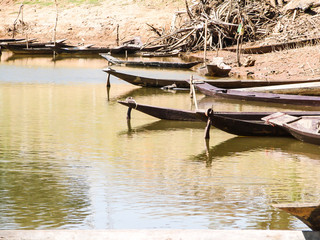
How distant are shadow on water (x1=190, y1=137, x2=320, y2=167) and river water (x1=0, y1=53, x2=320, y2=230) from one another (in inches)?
0.7

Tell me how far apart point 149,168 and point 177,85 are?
26.0 ft

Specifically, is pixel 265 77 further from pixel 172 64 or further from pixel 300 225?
pixel 300 225

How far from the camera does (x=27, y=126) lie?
414 inches

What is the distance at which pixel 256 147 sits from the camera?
932 centimetres

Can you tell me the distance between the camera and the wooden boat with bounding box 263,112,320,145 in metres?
8.50

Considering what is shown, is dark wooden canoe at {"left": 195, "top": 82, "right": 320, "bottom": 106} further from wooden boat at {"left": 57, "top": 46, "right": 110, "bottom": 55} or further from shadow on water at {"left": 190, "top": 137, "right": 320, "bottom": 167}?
wooden boat at {"left": 57, "top": 46, "right": 110, "bottom": 55}

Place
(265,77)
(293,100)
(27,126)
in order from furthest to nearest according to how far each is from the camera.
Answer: (265,77), (293,100), (27,126)

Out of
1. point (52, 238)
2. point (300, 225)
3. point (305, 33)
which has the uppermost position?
point (305, 33)

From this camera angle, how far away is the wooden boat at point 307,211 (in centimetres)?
366

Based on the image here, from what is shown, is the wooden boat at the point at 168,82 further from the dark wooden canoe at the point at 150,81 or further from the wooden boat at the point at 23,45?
the wooden boat at the point at 23,45

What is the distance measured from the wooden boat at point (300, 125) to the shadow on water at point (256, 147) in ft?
1.24

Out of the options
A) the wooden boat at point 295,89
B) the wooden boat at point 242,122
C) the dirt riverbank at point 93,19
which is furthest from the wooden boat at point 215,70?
the dirt riverbank at point 93,19

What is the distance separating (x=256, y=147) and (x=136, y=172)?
8.58ft

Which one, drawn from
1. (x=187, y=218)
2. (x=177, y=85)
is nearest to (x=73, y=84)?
(x=177, y=85)
